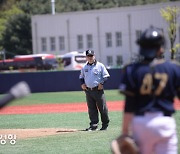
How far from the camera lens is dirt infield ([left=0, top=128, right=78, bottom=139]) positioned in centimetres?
1338

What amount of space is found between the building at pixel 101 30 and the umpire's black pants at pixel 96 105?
141ft

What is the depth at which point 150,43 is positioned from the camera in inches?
233

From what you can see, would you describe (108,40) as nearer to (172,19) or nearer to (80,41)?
(80,41)

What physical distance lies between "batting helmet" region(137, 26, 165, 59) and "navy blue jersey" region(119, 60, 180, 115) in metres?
0.11

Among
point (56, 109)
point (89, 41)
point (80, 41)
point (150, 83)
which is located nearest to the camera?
point (150, 83)

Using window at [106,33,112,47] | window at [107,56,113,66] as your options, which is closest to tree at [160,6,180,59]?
window at [106,33,112,47]

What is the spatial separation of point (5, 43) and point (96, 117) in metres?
66.4

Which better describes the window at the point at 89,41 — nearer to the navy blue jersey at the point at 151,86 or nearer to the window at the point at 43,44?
the window at the point at 43,44

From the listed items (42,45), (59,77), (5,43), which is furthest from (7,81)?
(5,43)

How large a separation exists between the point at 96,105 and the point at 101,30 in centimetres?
4923

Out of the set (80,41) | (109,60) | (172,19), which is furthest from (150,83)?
(80,41)

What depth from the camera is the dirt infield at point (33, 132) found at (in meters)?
13.4

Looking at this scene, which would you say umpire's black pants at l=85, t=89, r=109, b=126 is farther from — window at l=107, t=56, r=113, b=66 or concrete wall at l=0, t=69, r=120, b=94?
window at l=107, t=56, r=113, b=66

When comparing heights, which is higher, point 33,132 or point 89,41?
point 33,132
